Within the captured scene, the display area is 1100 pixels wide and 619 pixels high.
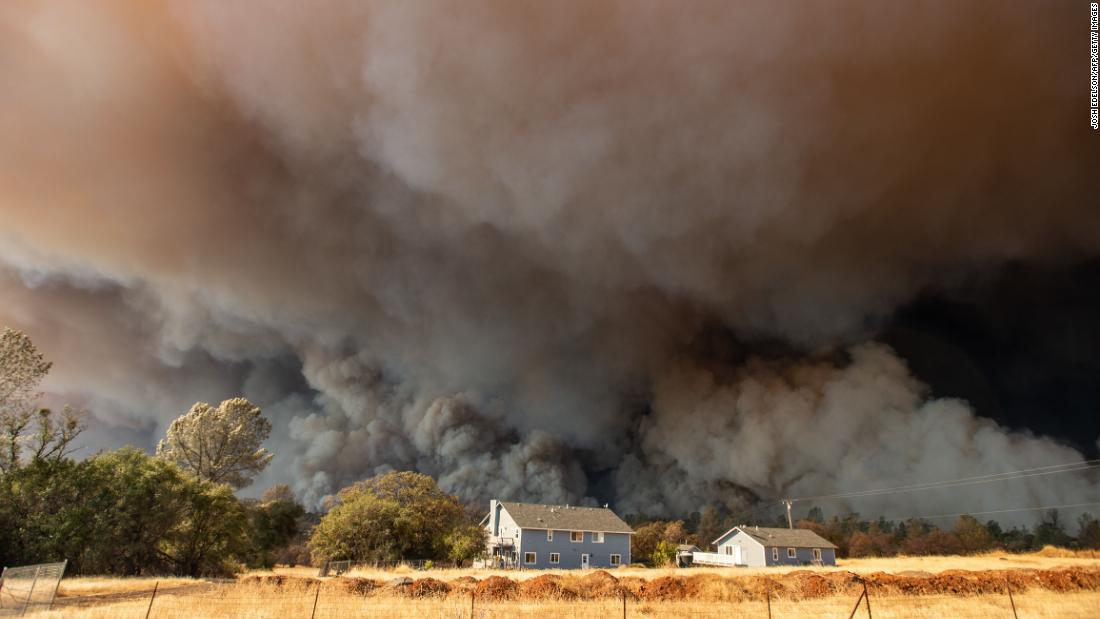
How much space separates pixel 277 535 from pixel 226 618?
165ft

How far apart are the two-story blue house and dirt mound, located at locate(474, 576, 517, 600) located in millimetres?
33727

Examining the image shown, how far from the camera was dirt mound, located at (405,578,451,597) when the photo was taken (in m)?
24.6

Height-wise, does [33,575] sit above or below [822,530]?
below

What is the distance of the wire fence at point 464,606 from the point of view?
19188 mm

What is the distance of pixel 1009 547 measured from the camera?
82.6 m

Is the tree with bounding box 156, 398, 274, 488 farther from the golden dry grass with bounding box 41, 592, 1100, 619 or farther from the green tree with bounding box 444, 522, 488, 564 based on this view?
the golden dry grass with bounding box 41, 592, 1100, 619

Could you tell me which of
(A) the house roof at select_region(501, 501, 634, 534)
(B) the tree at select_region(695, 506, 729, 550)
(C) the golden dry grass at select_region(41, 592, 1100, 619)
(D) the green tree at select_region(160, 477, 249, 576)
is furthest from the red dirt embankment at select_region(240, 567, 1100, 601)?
(B) the tree at select_region(695, 506, 729, 550)

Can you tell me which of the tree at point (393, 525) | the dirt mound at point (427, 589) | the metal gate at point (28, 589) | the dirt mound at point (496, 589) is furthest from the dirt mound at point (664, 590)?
the tree at point (393, 525)

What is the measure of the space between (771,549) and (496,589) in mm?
53413

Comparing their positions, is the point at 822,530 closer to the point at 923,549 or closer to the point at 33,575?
the point at 923,549

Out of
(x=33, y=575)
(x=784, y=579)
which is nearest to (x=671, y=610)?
(x=784, y=579)

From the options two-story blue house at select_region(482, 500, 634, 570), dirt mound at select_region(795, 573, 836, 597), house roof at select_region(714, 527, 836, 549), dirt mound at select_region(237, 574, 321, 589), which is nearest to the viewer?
dirt mound at select_region(795, 573, 836, 597)

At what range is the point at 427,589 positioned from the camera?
25.1m

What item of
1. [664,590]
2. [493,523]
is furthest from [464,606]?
[493,523]
